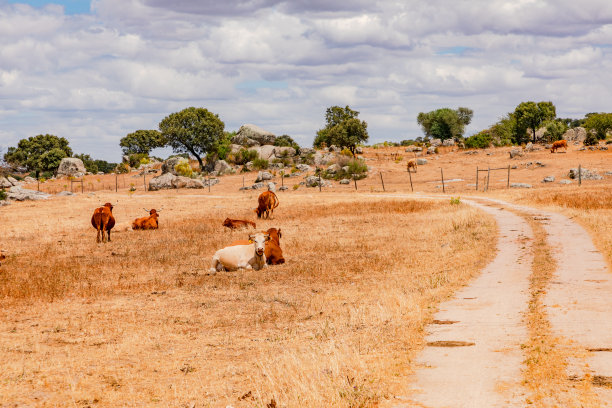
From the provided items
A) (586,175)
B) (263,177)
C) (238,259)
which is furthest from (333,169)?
(238,259)

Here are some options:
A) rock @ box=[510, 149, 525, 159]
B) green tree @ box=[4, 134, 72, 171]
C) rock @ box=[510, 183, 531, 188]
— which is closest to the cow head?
rock @ box=[510, 183, 531, 188]

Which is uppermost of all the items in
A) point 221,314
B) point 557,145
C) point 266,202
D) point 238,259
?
point 557,145

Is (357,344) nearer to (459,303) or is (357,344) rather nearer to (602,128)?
(459,303)

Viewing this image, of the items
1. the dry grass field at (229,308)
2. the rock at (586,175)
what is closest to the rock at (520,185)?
the rock at (586,175)

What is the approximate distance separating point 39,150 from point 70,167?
713 inches

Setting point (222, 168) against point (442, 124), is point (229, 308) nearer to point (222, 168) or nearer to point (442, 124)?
point (222, 168)

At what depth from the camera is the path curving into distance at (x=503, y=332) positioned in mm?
7743

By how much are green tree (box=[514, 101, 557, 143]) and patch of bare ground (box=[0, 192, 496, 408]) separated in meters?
81.8

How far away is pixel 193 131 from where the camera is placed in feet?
324

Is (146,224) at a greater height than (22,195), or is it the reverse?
(22,195)

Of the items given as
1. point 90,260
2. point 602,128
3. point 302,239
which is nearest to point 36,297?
point 90,260

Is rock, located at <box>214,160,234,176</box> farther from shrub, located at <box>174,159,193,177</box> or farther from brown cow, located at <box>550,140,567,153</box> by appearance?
brown cow, located at <box>550,140,567,153</box>

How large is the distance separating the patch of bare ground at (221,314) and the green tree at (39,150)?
9211 centimetres

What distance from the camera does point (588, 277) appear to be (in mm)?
15250
